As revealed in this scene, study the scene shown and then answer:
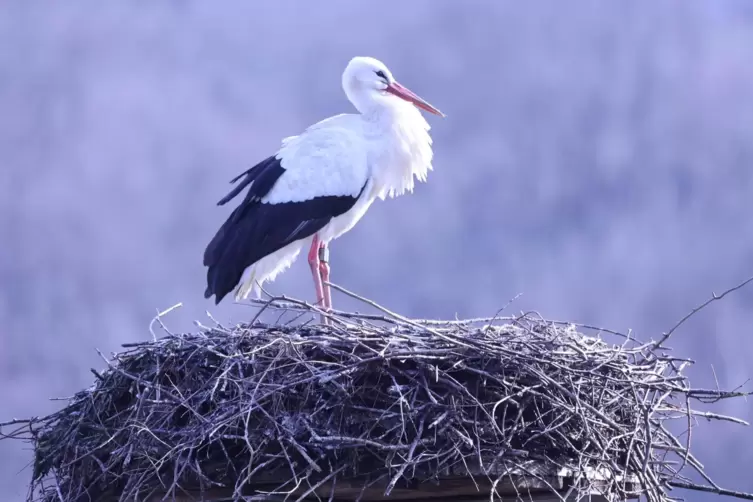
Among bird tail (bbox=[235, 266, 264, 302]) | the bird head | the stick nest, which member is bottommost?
the stick nest

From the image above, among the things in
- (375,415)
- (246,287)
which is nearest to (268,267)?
(246,287)

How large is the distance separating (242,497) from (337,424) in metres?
0.40

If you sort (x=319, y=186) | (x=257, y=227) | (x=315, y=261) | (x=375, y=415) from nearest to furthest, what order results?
(x=375, y=415) → (x=257, y=227) → (x=319, y=186) → (x=315, y=261)

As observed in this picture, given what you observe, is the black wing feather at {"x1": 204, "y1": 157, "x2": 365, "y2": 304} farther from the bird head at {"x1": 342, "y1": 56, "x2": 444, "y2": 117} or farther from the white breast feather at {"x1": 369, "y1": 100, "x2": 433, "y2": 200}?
the bird head at {"x1": 342, "y1": 56, "x2": 444, "y2": 117}

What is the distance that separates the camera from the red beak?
19.9 ft

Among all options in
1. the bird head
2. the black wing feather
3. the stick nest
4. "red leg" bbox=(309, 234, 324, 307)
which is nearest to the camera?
the stick nest

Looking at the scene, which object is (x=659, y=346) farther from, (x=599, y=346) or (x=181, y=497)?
(x=181, y=497)

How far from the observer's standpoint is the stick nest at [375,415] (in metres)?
3.49

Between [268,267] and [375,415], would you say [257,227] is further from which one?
[375,415]

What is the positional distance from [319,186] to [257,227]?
1.33 feet

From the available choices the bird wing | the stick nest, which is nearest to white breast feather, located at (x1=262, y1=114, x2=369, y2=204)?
the bird wing

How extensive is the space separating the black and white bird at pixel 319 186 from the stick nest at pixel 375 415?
1.41 meters

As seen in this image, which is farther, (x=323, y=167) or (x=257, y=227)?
(x=323, y=167)

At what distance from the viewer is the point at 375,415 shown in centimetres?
354
